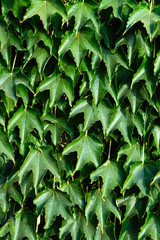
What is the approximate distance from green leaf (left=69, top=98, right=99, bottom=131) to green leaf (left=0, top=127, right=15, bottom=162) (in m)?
0.41

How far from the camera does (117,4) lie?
5.40 feet

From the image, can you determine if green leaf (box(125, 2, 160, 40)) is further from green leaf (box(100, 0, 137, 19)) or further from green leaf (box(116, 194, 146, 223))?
green leaf (box(116, 194, 146, 223))

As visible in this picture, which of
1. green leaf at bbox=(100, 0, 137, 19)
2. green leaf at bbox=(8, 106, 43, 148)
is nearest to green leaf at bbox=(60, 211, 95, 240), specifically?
green leaf at bbox=(8, 106, 43, 148)

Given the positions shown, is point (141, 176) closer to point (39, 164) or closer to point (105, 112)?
point (105, 112)

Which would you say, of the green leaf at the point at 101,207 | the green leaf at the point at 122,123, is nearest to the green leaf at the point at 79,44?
the green leaf at the point at 122,123

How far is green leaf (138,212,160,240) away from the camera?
72.1 inches

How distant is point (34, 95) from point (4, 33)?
1.17ft

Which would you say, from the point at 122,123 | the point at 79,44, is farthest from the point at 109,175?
the point at 79,44

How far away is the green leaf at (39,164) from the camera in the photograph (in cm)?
179

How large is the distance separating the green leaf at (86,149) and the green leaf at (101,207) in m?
0.21

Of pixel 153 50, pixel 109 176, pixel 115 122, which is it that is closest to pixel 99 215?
pixel 109 176

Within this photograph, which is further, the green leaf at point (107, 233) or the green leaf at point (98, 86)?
the green leaf at point (107, 233)

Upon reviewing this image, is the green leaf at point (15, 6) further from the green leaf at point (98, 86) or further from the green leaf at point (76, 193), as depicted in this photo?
the green leaf at point (76, 193)

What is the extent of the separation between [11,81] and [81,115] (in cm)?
42
